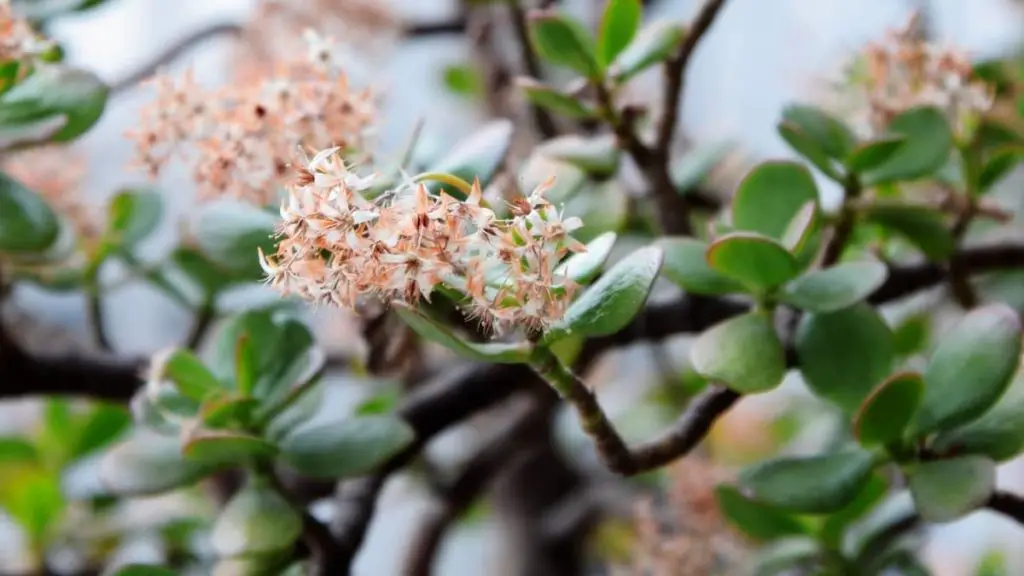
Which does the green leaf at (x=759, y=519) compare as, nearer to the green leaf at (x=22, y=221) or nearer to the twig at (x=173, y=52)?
the green leaf at (x=22, y=221)

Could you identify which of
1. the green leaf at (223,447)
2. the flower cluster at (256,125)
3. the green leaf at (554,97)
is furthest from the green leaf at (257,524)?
the green leaf at (554,97)

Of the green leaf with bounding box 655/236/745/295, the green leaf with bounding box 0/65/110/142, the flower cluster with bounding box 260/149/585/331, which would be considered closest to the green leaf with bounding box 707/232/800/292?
the green leaf with bounding box 655/236/745/295

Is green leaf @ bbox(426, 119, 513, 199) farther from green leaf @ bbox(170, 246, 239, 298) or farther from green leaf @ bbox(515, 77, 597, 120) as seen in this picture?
green leaf @ bbox(170, 246, 239, 298)

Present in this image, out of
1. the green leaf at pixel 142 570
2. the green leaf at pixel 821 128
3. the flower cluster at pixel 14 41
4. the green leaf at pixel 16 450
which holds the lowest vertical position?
the green leaf at pixel 16 450

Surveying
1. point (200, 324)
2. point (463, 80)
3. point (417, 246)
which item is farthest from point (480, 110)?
point (417, 246)

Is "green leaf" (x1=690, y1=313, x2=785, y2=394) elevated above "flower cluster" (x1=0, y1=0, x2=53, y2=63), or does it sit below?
below

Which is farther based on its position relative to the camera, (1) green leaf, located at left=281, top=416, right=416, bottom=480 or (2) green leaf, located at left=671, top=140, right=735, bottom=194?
(2) green leaf, located at left=671, top=140, right=735, bottom=194
